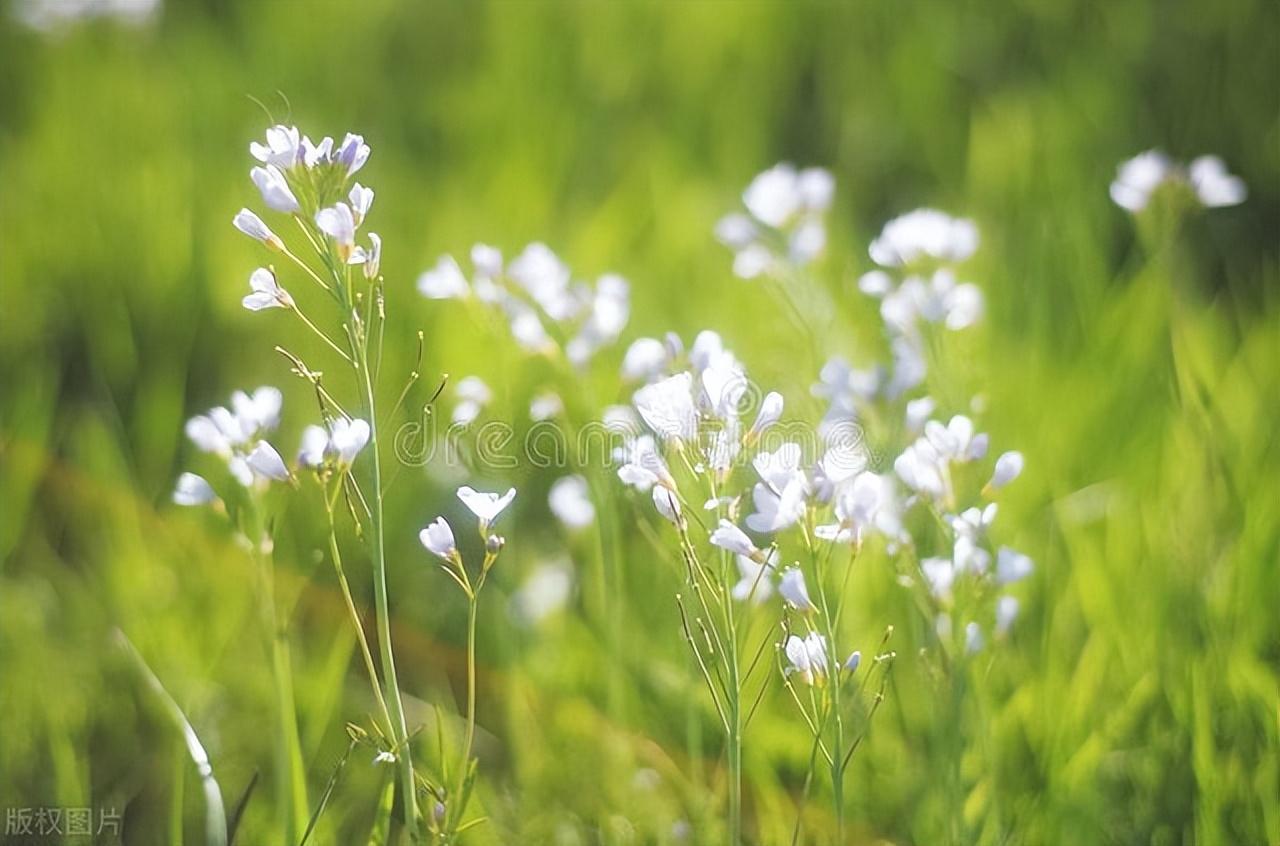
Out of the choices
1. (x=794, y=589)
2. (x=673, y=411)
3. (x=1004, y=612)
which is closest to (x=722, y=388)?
(x=673, y=411)

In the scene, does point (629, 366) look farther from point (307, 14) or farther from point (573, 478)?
point (307, 14)

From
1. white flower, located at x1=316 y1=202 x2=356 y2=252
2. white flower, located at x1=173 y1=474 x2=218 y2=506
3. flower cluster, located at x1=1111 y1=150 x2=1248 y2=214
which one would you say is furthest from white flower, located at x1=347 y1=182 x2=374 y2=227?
flower cluster, located at x1=1111 y1=150 x2=1248 y2=214

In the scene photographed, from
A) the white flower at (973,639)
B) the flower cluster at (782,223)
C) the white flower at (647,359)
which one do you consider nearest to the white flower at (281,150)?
the white flower at (647,359)

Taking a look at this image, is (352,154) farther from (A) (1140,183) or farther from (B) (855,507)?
(A) (1140,183)

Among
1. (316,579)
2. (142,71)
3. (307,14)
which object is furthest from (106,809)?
(307,14)

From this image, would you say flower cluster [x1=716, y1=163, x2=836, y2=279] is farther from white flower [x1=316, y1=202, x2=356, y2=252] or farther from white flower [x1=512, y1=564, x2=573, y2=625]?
white flower [x1=316, y1=202, x2=356, y2=252]

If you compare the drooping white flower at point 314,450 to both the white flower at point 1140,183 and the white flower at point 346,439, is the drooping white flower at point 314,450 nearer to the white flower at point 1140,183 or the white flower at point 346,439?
the white flower at point 346,439
